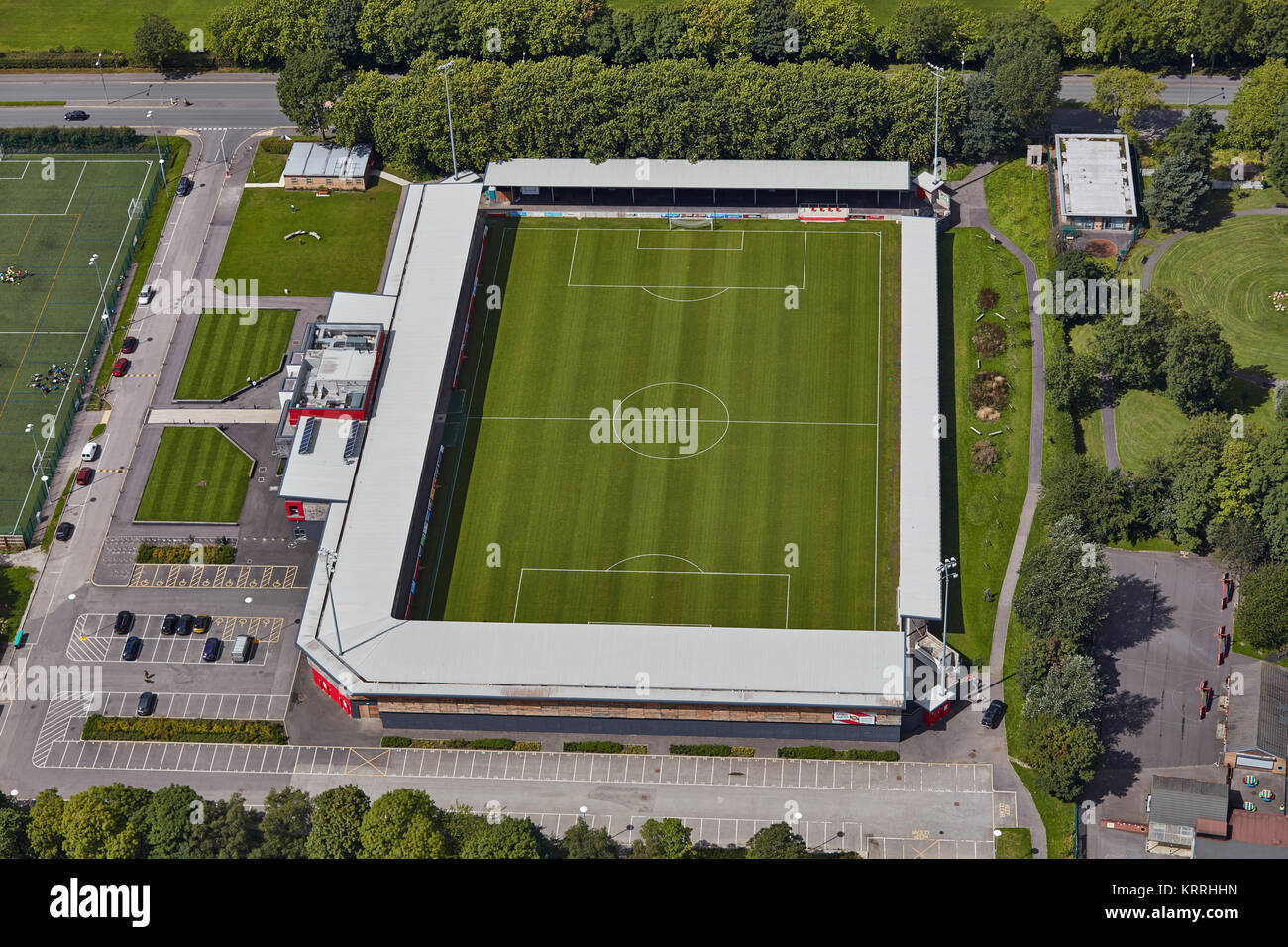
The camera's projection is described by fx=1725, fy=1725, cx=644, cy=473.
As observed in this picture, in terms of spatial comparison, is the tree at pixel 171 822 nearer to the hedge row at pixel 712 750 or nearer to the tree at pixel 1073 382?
the hedge row at pixel 712 750

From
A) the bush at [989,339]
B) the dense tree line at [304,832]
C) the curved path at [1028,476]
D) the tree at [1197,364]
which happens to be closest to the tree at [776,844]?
the dense tree line at [304,832]

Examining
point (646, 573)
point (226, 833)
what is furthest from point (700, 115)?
point (226, 833)

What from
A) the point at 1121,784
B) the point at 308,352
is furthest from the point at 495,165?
the point at 1121,784

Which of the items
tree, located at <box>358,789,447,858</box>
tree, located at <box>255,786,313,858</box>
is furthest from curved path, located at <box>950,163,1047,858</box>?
tree, located at <box>255,786,313,858</box>

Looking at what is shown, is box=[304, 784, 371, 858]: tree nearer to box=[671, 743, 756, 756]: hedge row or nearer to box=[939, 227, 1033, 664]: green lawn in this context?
box=[671, 743, 756, 756]: hedge row

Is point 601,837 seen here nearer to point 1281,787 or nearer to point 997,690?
point 997,690

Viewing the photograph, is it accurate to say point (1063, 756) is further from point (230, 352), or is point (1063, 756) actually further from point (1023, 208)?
point (230, 352)
